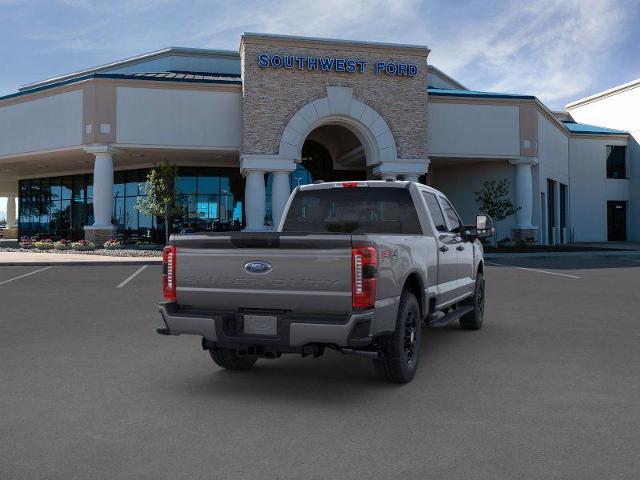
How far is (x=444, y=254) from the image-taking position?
711cm

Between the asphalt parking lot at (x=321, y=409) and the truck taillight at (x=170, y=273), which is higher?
the truck taillight at (x=170, y=273)

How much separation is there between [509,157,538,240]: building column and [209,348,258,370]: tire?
27.6 meters

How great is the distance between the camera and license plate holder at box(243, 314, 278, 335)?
5.14 m

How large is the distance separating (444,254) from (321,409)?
290cm

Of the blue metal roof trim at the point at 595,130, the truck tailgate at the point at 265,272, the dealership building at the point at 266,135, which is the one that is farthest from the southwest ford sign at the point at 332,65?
the truck tailgate at the point at 265,272

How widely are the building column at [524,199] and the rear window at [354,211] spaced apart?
26200mm

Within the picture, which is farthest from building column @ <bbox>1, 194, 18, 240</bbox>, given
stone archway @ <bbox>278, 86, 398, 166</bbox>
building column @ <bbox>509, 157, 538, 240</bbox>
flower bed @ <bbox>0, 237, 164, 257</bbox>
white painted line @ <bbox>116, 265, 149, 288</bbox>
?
building column @ <bbox>509, 157, 538, 240</bbox>

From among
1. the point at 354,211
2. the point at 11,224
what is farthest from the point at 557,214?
the point at 11,224

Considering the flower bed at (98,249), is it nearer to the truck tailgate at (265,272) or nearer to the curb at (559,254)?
the curb at (559,254)

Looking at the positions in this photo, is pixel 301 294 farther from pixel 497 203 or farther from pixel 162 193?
pixel 497 203

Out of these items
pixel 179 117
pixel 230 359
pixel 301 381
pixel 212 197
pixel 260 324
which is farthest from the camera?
pixel 212 197

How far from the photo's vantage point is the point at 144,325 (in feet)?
29.5

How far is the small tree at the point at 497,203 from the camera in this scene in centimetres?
3034

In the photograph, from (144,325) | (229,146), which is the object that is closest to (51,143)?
(229,146)
